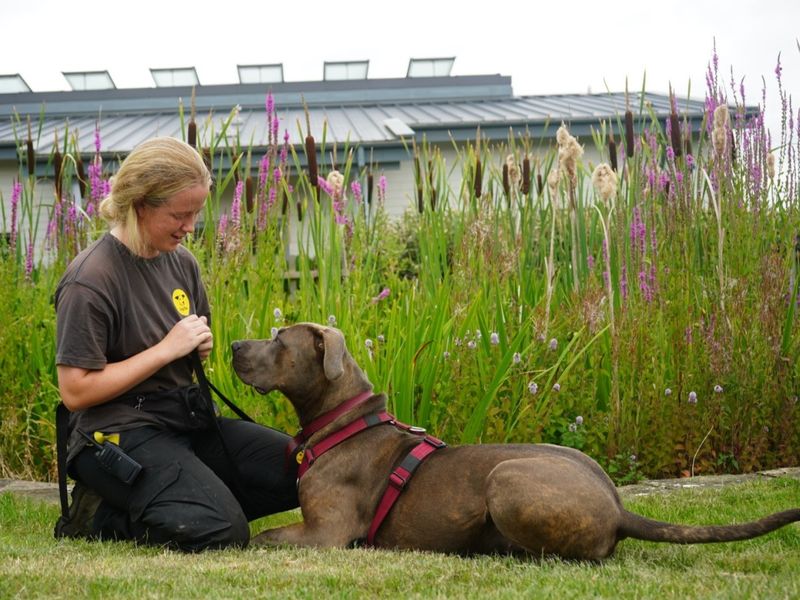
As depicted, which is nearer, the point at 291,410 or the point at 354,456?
the point at 354,456

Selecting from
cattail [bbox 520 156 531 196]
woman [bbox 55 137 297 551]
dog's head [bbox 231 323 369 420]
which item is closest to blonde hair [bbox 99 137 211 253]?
woman [bbox 55 137 297 551]

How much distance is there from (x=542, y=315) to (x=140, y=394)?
2730 millimetres

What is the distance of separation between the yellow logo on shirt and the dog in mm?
293

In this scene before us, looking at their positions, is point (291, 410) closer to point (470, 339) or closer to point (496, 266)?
point (470, 339)

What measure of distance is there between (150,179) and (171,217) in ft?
0.63

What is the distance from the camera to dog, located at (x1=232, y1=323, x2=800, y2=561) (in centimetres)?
385

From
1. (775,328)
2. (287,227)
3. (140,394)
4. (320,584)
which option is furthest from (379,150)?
(320,584)

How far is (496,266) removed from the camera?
652 cm

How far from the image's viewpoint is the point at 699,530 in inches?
149

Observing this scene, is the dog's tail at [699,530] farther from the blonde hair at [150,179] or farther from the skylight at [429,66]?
the skylight at [429,66]

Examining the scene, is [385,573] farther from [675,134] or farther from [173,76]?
[173,76]

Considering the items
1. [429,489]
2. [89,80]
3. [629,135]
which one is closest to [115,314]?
[429,489]

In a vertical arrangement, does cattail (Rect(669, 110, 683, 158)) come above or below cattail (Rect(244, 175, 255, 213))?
above

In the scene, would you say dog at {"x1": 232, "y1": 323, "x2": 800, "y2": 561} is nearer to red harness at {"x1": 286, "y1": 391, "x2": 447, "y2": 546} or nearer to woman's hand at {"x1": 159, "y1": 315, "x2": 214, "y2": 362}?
red harness at {"x1": 286, "y1": 391, "x2": 447, "y2": 546}
